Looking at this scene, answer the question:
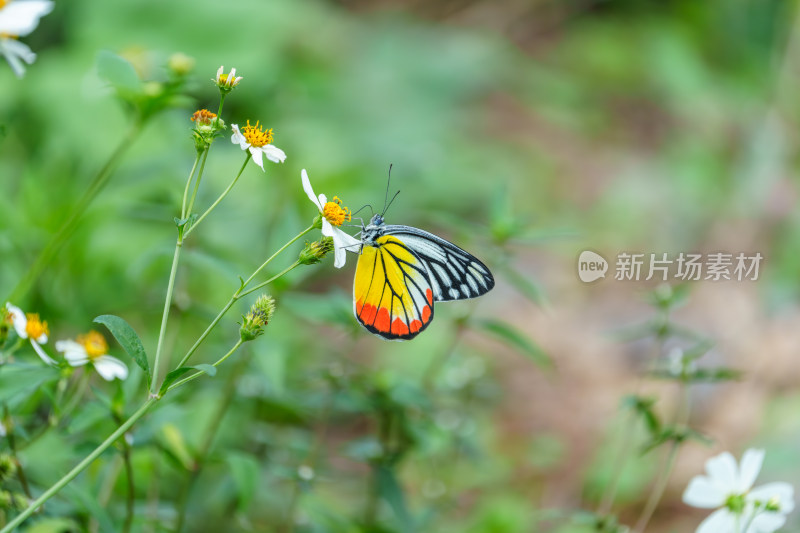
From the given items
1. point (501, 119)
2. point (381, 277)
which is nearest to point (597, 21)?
point (501, 119)

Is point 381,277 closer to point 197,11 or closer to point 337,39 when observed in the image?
point 197,11

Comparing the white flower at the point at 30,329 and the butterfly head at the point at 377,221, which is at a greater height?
the butterfly head at the point at 377,221

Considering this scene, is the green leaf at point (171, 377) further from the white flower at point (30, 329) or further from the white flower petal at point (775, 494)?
the white flower petal at point (775, 494)

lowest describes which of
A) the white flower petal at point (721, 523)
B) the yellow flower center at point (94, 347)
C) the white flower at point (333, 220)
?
the yellow flower center at point (94, 347)

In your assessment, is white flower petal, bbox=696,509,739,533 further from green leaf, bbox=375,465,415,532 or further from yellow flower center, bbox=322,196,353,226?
yellow flower center, bbox=322,196,353,226

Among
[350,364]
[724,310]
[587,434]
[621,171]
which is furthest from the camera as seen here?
[621,171]

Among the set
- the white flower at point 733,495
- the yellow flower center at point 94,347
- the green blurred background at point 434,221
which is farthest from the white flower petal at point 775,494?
the yellow flower center at point 94,347
